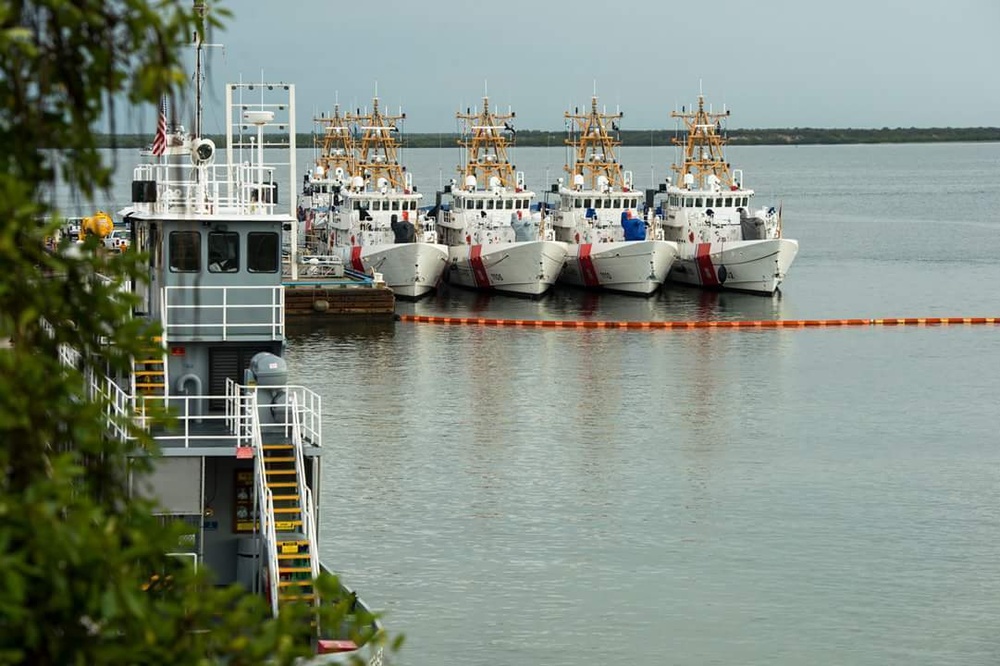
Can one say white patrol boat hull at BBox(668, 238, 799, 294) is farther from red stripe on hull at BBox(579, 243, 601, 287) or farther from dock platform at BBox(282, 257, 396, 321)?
dock platform at BBox(282, 257, 396, 321)

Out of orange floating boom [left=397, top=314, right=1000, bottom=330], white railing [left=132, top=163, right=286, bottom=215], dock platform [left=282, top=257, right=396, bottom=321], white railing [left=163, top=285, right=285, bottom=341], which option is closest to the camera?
white railing [left=163, top=285, right=285, bottom=341]

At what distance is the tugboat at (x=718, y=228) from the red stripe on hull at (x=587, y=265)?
146 inches

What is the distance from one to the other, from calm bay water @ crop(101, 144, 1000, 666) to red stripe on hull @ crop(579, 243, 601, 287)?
21.1 ft

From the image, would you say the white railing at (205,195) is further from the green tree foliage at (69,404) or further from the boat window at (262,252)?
the green tree foliage at (69,404)

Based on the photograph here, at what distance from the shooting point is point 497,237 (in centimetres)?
6962

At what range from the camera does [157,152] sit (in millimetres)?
25516

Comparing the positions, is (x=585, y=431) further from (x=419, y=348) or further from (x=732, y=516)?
(x=419, y=348)

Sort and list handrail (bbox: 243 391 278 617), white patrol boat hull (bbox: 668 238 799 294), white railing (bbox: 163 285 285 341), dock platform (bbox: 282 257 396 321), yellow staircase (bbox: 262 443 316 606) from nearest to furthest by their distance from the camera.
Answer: handrail (bbox: 243 391 278 617) → yellow staircase (bbox: 262 443 316 606) → white railing (bbox: 163 285 285 341) → dock platform (bbox: 282 257 396 321) → white patrol boat hull (bbox: 668 238 799 294)

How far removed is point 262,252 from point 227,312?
95 cm

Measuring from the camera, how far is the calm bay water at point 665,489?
25688 mm

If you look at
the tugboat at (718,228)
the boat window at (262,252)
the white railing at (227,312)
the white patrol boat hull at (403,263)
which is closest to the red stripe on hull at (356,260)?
the white patrol boat hull at (403,263)

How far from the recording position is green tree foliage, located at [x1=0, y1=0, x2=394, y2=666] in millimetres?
7520

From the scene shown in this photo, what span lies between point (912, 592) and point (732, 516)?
210 inches

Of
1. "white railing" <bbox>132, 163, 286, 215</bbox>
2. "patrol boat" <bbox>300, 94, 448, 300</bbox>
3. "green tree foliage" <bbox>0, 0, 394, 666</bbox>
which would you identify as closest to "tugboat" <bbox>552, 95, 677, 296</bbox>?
"patrol boat" <bbox>300, 94, 448, 300</bbox>
